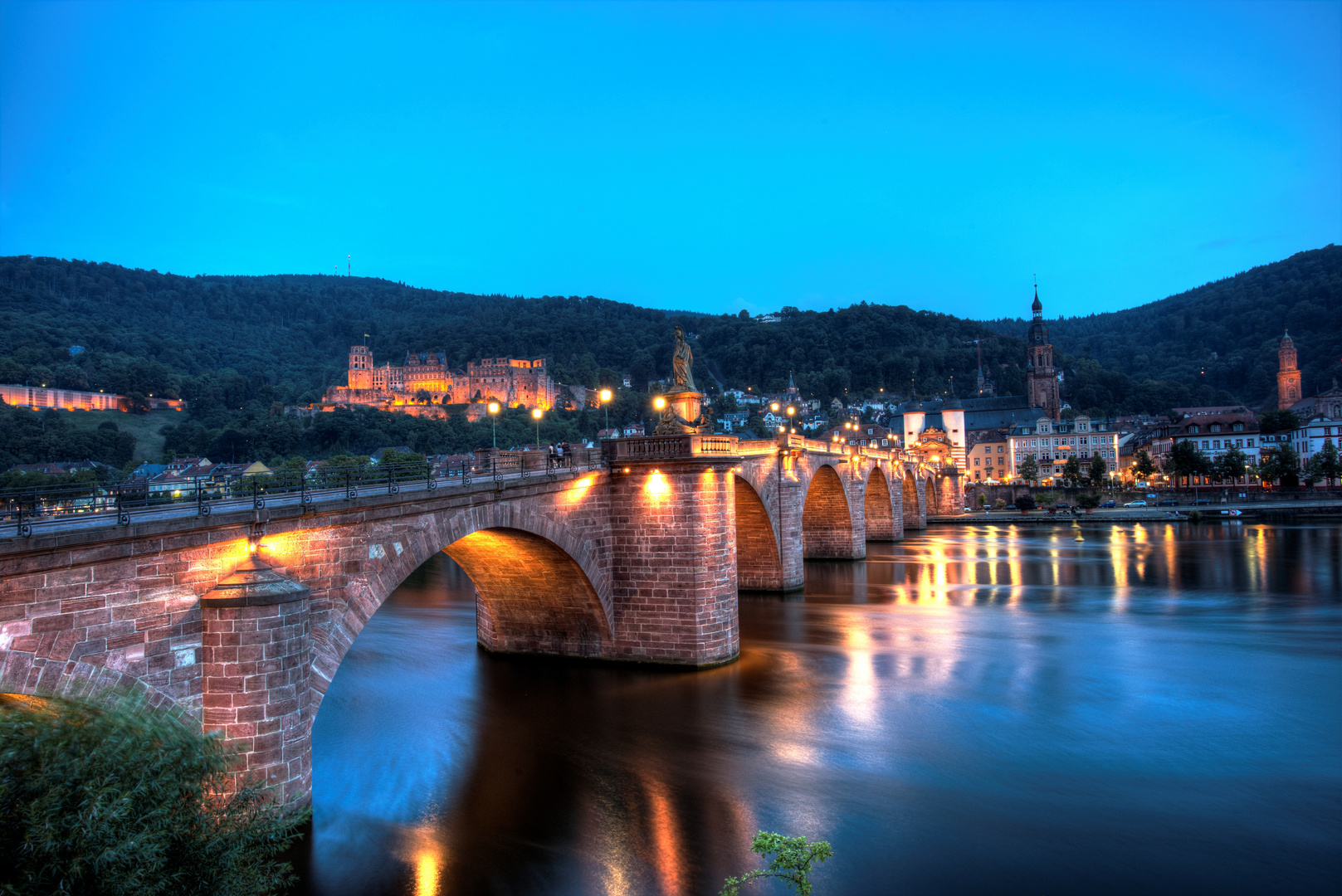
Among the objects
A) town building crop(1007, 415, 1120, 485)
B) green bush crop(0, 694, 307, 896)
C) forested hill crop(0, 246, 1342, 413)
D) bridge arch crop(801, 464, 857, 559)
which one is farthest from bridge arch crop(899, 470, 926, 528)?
forested hill crop(0, 246, 1342, 413)

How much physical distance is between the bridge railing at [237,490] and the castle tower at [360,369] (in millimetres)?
145503

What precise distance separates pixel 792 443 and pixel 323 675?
26543mm

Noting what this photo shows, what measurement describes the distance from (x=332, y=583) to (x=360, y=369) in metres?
155

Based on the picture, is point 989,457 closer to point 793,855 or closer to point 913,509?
point 913,509

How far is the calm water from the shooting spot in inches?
441

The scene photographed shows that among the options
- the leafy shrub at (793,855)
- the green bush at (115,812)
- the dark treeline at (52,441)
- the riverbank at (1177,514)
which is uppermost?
the dark treeline at (52,441)

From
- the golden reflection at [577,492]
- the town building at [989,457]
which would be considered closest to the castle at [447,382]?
the town building at [989,457]

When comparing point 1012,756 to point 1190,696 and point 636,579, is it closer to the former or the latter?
point 1190,696

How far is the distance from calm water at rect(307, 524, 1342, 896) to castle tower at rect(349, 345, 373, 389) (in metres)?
138

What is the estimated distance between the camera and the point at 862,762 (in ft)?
49.0

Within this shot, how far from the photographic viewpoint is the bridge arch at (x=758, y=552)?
32656 mm

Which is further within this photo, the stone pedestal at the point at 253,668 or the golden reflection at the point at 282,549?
the golden reflection at the point at 282,549

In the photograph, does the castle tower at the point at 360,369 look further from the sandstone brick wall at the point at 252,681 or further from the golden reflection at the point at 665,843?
the sandstone brick wall at the point at 252,681

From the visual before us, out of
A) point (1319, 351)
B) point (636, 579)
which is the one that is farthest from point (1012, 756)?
point (1319, 351)
